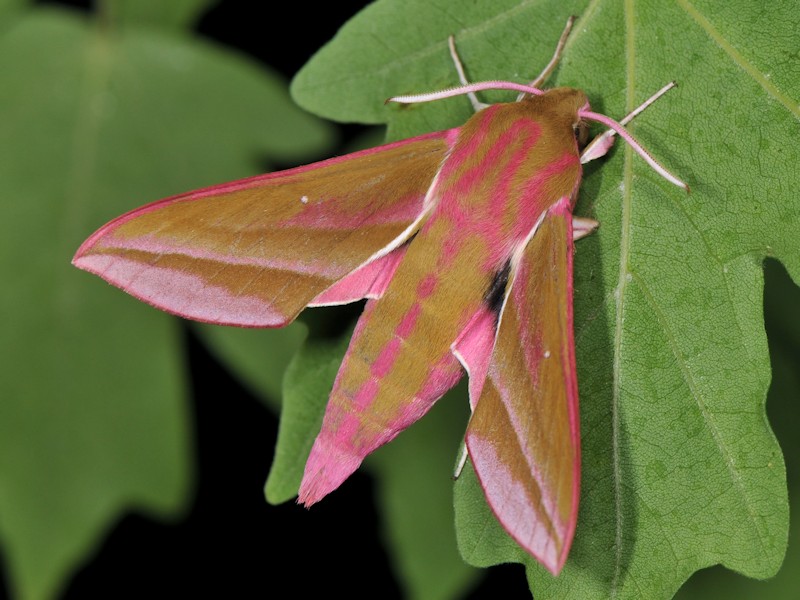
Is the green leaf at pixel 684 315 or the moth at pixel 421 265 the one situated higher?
the moth at pixel 421 265

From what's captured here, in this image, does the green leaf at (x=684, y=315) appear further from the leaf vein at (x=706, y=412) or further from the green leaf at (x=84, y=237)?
the green leaf at (x=84, y=237)

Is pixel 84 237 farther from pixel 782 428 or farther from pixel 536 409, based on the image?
pixel 782 428

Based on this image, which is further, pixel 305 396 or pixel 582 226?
pixel 305 396

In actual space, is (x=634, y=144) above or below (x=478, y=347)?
above

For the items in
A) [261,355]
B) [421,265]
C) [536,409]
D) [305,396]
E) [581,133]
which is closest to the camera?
[536,409]

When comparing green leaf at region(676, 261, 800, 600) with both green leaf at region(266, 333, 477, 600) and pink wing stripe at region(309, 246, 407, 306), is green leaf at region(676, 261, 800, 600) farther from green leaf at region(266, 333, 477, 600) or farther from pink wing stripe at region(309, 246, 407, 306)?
pink wing stripe at region(309, 246, 407, 306)

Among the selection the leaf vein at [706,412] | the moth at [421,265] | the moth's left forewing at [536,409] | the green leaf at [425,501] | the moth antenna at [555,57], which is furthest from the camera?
the green leaf at [425,501]

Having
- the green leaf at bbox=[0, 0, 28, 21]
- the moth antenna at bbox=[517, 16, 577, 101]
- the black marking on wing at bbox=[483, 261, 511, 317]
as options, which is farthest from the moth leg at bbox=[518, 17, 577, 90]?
the green leaf at bbox=[0, 0, 28, 21]

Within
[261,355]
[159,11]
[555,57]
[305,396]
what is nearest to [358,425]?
A: [305,396]

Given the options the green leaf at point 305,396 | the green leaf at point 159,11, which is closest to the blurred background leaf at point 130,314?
the green leaf at point 159,11
